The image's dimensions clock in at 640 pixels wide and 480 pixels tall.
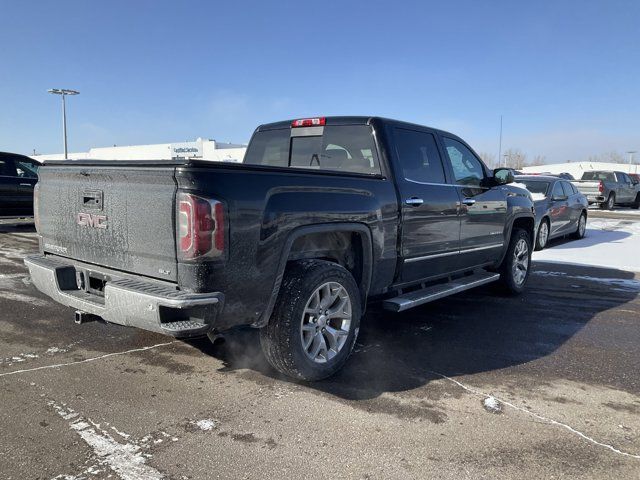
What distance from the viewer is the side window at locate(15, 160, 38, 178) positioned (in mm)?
11805

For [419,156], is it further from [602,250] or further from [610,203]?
[610,203]

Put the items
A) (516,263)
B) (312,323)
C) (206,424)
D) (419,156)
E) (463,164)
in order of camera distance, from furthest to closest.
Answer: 1. (516,263)
2. (463,164)
3. (419,156)
4. (312,323)
5. (206,424)

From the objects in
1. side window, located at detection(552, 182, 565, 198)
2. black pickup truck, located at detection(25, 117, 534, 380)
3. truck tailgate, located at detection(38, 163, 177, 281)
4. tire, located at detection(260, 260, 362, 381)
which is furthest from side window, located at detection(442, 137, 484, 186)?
side window, located at detection(552, 182, 565, 198)

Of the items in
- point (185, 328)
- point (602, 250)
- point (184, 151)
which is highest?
point (184, 151)

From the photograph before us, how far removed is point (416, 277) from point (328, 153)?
4.74 ft

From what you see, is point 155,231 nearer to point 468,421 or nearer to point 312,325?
point 312,325

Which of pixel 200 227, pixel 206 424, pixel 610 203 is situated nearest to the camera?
pixel 200 227

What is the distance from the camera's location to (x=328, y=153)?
489 centimetres

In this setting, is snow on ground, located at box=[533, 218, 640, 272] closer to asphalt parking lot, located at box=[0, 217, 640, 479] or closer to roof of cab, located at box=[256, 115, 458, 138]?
asphalt parking lot, located at box=[0, 217, 640, 479]

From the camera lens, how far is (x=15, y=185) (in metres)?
11.5

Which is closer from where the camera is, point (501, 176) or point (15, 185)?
point (501, 176)

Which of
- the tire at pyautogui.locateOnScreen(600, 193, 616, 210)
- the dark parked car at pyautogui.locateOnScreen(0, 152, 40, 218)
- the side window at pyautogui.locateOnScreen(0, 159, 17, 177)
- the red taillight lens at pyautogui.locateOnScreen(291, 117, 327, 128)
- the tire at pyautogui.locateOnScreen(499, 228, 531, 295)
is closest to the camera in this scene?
the red taillight lens at pyautogui.locateOnScreen(291, 117, 327, 128)

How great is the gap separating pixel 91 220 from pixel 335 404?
215 centimetres

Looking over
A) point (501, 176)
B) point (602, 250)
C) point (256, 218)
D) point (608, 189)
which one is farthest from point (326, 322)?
point (608, 189)
